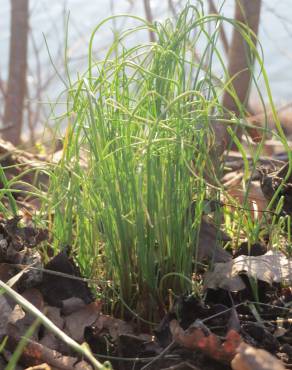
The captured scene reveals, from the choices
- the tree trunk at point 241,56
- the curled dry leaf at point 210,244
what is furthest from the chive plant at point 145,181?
the tree trunk at point 241,56

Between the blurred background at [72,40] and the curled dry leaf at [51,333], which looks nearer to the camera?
the curled dry leaf at [51,333]

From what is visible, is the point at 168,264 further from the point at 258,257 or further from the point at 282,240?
the point at 282,240

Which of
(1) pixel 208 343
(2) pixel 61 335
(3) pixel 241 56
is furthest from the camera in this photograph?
(3) pixel 241 56

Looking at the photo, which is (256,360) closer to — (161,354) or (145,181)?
(161,354)

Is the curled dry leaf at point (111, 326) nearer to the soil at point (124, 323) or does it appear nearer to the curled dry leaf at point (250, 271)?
the soil at point (124, 323)

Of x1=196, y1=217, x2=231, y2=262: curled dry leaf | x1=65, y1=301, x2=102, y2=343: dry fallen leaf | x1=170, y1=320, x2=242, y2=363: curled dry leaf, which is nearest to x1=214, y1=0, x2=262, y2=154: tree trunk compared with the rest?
x1=196, y1=217, x2=231, y2=262: curled dry leaf

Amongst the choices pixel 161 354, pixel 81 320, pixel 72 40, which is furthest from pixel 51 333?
pixel 72 40
